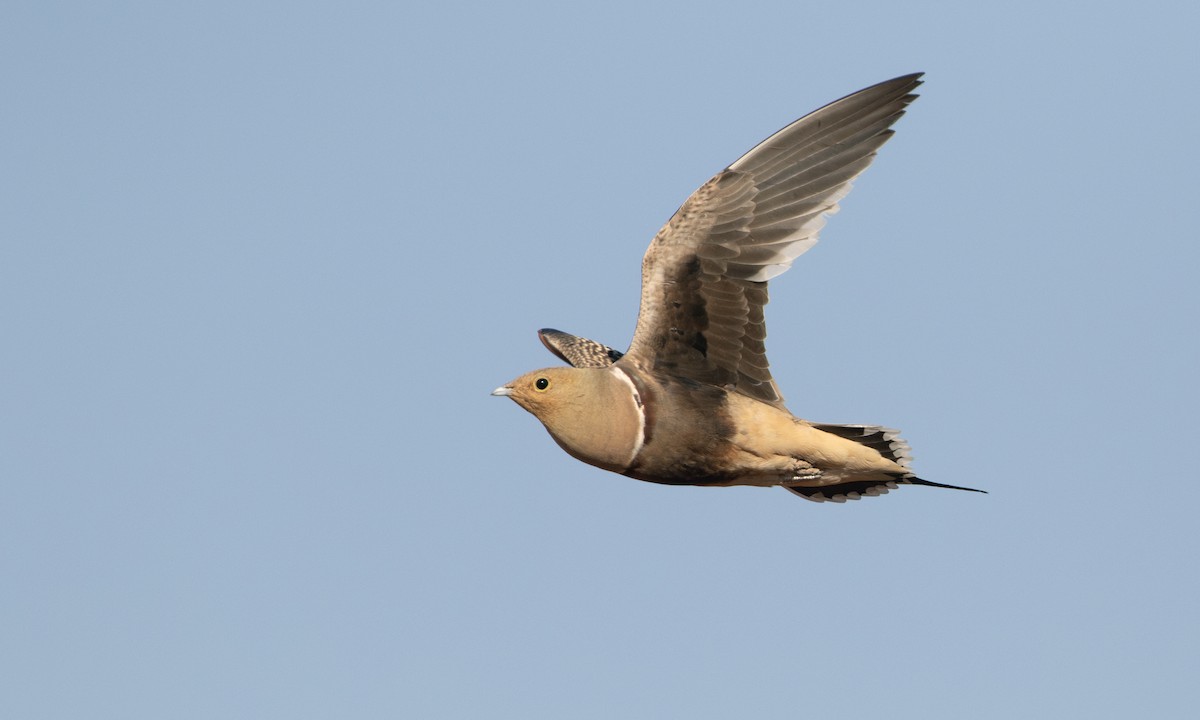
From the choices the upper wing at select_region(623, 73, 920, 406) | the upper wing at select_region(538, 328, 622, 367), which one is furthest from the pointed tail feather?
the upper wing at select_region(538, 328, 622, 367)

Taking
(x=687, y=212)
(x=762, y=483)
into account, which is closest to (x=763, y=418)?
(x=762, y=483)

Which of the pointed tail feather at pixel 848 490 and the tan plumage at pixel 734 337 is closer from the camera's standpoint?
the tan plumage at pixel 734 337

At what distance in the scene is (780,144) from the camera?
46.5 feet

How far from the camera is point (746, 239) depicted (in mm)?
14000

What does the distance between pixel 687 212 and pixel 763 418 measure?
1.74 m

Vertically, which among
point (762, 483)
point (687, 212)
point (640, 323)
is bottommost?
point (762, 483)

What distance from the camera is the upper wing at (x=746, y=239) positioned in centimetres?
1391

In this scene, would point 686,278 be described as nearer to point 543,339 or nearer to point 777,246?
point 777,246

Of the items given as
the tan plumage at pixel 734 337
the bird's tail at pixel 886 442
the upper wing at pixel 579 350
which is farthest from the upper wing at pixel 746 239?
the upper wing at pixel 579 350

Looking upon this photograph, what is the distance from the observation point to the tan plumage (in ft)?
44.9

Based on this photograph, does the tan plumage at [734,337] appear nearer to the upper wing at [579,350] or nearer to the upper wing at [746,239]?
the upper wing at [746,239]

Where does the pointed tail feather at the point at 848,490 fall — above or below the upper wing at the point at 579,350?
below

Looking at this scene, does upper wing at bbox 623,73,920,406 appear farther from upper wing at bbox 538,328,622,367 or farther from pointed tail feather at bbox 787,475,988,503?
upper wing at bbox 538,328,622,367

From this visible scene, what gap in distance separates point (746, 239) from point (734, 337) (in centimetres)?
79
